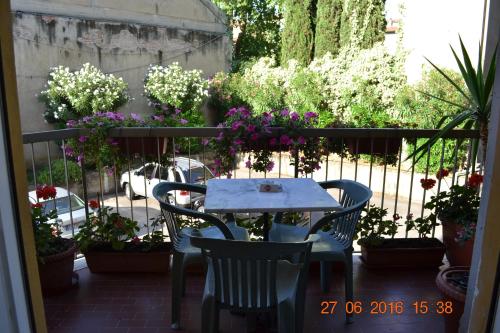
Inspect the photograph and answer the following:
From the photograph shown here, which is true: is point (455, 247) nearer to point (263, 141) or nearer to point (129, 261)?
point (263, 141)

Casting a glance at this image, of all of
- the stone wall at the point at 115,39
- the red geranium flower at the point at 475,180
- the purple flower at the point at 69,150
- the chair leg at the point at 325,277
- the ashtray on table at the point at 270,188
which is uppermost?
the stone wall at the point at 115,39

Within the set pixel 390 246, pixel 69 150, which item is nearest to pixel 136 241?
pixel 69 150

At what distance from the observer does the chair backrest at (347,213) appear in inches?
80.9

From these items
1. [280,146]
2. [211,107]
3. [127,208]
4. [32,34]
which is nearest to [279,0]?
[211,107]

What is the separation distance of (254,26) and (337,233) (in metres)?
15.5

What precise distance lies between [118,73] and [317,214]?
9375 millimetres

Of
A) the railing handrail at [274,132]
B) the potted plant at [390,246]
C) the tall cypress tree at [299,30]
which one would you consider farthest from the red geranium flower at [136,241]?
the tall cypress tree at [299,30]

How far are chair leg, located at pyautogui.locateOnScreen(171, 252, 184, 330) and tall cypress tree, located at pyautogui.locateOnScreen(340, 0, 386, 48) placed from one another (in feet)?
30.4

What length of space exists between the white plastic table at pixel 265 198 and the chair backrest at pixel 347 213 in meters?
0.07

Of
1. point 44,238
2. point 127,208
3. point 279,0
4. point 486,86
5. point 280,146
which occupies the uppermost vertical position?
point 279,0

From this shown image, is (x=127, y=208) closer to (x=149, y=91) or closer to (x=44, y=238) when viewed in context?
Answer: (x=149, y=91)

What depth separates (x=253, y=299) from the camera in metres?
1.62

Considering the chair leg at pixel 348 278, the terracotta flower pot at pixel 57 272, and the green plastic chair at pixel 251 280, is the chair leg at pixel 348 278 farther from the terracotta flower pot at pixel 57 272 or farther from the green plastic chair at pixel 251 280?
the terracotta flower pot at pixel 57 272

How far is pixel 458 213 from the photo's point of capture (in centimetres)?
274
